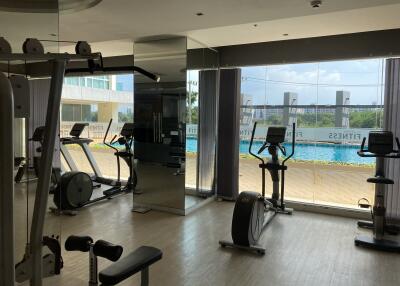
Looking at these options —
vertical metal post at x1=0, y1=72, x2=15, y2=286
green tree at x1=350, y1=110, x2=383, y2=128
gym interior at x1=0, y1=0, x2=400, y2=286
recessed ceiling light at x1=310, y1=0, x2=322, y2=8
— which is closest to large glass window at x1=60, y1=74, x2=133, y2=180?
gym interior at x1=0, y1=0, x2=400, y2=286

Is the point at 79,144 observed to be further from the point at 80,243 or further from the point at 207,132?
the point at 80,243

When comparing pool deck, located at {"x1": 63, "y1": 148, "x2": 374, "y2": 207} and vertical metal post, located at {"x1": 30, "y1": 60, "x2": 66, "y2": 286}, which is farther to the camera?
pool deck, located at {"x1": 63, "y1": 148, "x2": 374, "y2": 207}

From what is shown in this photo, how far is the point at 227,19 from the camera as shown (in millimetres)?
3705

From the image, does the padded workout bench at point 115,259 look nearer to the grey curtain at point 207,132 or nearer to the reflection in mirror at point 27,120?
the reflection in mirror at point 27,120

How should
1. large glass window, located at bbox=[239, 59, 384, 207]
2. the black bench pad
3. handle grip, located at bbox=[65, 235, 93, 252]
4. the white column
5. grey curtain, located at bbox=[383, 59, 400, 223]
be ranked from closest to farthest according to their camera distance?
the black bench pad → handle grip, located at bbox=[65, 235, 93, 252] → grey curtain, located at bbox=[383, 59, 400, 223] → large glass window, located at bbox=[239, 59, 384, 207] → the white column

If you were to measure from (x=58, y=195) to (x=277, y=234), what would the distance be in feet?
10.5

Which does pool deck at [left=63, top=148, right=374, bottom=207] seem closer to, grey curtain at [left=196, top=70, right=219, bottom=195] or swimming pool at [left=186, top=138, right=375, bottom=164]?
swimming pool at [left=186, top=138, right=375, bottom=164]

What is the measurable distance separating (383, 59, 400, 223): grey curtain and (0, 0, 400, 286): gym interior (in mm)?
17

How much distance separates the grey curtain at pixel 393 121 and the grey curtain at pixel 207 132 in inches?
103

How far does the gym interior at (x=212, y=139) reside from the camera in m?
2.77

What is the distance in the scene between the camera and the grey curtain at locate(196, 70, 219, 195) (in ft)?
18.6

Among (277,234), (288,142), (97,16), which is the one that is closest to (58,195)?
(97,16)

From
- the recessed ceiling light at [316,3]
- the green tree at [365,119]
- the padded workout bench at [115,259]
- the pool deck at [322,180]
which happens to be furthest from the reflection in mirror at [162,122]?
the padded workout bench at [115,259]

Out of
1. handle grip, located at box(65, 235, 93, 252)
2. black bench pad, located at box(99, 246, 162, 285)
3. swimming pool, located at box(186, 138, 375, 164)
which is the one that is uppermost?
swimming pool, located at box(186, 138, 375, 164)
